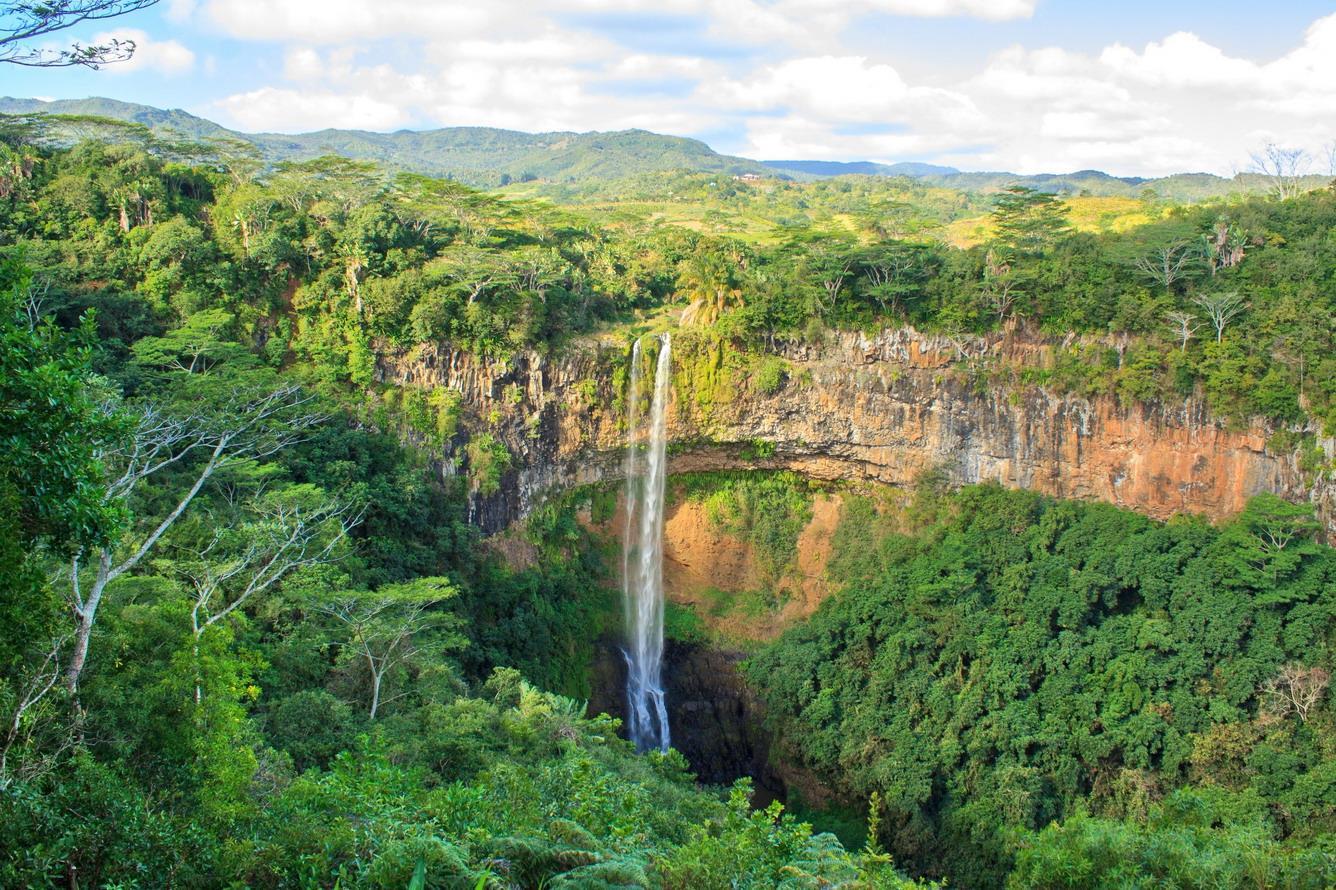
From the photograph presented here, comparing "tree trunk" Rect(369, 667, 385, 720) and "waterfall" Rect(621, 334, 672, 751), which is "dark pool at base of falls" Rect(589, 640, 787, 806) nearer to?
"waterfall" Rect(621, 334, 672, 751)

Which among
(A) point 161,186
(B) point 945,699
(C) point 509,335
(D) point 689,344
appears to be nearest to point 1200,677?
(B) point 945,699

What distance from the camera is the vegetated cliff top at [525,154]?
66.0m

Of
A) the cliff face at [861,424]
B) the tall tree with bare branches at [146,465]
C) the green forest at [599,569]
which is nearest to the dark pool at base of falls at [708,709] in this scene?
the green forest at [599,569]

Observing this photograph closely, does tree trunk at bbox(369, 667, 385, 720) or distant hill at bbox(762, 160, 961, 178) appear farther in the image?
distant hill at bbox(762, 160, 961, 178)

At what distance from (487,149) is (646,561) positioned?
8790 centimetres

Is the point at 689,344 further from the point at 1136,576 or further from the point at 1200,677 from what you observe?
the point at 1200,677

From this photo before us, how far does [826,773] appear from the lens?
20938mm

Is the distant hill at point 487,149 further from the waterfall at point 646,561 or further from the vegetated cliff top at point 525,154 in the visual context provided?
the waterfall at point 646,561

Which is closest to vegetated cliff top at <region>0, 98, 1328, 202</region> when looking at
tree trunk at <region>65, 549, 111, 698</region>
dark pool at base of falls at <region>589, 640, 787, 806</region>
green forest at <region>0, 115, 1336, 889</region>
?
green forest at <region>0, 115, 1336, 889</region>

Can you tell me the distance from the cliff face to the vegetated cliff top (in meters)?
39.1

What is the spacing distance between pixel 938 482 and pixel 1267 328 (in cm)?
819

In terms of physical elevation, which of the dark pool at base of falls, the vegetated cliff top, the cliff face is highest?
the vegetated cliff top

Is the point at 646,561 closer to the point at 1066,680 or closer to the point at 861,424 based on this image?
the point at 861,424

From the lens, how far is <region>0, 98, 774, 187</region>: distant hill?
68.9m
